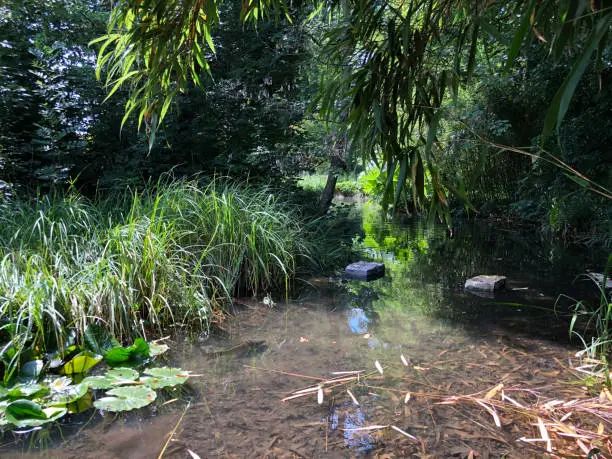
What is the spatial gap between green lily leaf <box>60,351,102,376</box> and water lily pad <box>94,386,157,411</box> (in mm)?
280

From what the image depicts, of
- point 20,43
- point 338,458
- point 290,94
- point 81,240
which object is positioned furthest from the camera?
point 290,94

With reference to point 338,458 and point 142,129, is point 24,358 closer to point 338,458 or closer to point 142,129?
point 338,458

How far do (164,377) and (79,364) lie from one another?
1.38 feet

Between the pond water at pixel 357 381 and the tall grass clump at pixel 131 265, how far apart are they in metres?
0.29

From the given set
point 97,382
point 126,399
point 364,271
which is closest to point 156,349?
point 97,382

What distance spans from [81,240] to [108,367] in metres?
1.13

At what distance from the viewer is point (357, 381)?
2.17 m

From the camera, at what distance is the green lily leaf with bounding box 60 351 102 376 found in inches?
82.7

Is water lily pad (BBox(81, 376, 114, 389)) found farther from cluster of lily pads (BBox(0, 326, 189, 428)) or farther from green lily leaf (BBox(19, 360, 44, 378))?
green lily leaf (BBox(19, 360, 44, 378))

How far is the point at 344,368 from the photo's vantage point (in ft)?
7.63

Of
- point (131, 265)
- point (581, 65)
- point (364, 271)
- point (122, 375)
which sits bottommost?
point (364, 271)

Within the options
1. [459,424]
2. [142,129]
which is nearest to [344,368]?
[459,424]

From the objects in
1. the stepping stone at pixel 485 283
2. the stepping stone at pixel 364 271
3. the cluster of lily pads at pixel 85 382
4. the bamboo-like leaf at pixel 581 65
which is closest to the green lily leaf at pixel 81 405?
the cluster of lily pads at pixel 85 382

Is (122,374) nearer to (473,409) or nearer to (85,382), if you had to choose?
(85,382)
